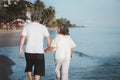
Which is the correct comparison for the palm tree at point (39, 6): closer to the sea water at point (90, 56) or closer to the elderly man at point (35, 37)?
the sea water at point (90, 56)

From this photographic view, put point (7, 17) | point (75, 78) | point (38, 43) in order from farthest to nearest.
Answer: point (7, 17) → point (75, 78) → point (38, 43)

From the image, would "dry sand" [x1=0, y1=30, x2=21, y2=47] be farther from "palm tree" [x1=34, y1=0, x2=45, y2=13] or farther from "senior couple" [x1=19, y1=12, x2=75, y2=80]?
"senior couple" [x1=19, y1=12, x2=75, y2=80]

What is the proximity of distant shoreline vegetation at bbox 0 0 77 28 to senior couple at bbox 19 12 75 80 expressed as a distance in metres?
0.97

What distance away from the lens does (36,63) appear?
412cm

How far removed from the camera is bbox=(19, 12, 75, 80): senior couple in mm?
4035

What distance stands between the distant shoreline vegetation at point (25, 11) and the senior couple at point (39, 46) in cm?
97

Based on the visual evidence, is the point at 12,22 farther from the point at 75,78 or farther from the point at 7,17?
the point at 75,78

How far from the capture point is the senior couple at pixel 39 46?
159 inches

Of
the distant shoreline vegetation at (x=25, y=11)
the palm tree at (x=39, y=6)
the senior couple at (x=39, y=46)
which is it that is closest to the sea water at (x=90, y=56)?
the distant shoreline vegetation at (x=25, y=11)

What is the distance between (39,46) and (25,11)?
148cm

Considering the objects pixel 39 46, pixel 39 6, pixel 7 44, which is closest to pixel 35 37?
pixel 39 46

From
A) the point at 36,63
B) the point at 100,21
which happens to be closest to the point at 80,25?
the point at 100,21

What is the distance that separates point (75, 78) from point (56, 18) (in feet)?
3.35

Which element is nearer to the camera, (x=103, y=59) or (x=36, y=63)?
(x=36, y=63)
